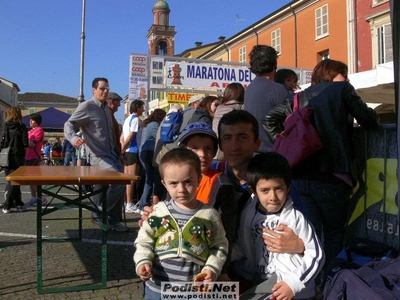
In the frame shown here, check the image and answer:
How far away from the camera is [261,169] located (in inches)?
94.0

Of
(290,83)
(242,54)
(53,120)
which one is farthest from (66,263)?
(242,54)

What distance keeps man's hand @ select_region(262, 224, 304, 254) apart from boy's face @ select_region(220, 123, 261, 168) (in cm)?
49

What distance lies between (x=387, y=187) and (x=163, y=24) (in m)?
81.7

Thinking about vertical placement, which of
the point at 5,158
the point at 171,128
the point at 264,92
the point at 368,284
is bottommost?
the point at 368,284

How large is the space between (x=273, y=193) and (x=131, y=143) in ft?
22.1

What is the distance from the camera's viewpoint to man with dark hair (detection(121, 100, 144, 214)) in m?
8.50

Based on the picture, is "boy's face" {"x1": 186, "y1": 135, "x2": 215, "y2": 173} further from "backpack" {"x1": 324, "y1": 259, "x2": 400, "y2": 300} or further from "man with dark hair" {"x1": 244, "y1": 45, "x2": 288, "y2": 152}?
"man with dark hair" {"x1": 244, "y1": 45, "x2": 288, "y2": 152}

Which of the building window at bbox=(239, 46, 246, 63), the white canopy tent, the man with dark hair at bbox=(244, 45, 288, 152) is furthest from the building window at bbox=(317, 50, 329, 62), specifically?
the man with dark hair at bbox=(244, 45, 288, 152)

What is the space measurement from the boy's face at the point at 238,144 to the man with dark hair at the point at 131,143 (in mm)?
5927

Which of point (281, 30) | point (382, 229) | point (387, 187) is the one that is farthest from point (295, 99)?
point (281, 30)

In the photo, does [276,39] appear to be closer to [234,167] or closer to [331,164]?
[331,164]

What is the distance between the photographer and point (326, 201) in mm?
3225

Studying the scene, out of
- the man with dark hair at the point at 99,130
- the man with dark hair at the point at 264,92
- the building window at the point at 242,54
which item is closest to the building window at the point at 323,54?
the building window at the point at 242,54

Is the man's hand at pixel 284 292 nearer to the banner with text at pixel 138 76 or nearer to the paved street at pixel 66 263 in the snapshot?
the paved street at pixel 66 263
